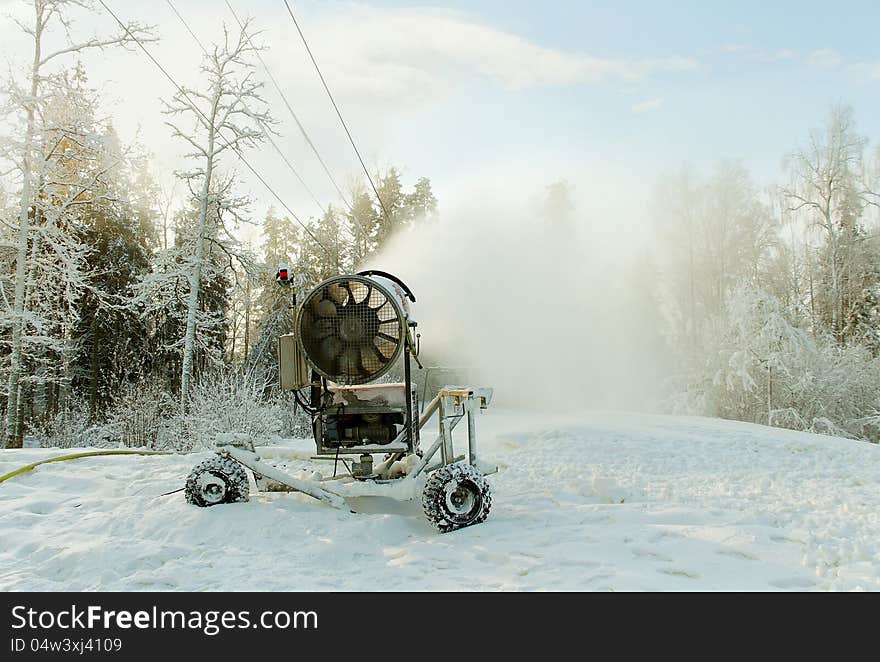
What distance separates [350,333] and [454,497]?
A: 5.05ft

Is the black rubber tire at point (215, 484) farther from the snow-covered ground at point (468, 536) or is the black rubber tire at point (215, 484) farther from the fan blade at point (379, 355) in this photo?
the fan blade at point (379, 355)

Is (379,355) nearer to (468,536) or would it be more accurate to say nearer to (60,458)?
(468,536)

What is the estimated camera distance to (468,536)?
4.59m

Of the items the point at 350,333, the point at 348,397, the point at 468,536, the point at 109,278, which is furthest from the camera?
the point at 109,278

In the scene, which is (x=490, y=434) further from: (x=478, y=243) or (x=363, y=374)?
(x=478, y=243)

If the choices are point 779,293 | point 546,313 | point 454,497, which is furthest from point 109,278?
point 779,293

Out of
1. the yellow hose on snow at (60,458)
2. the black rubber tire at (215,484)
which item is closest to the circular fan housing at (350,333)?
the black rubber tire at (215,484)

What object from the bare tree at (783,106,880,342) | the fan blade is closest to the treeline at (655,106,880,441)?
the bare tree at (783,106,880,342)

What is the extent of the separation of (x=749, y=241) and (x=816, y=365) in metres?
9.99

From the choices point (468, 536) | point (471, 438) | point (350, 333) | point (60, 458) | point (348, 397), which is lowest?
point (468, 536)

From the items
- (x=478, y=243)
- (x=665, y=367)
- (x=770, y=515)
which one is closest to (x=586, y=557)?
(x=770, y=515)

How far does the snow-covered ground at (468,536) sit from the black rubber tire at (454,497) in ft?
0.40

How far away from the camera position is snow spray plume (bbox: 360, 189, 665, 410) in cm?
2355

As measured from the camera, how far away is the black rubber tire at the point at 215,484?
5164 millimetres
